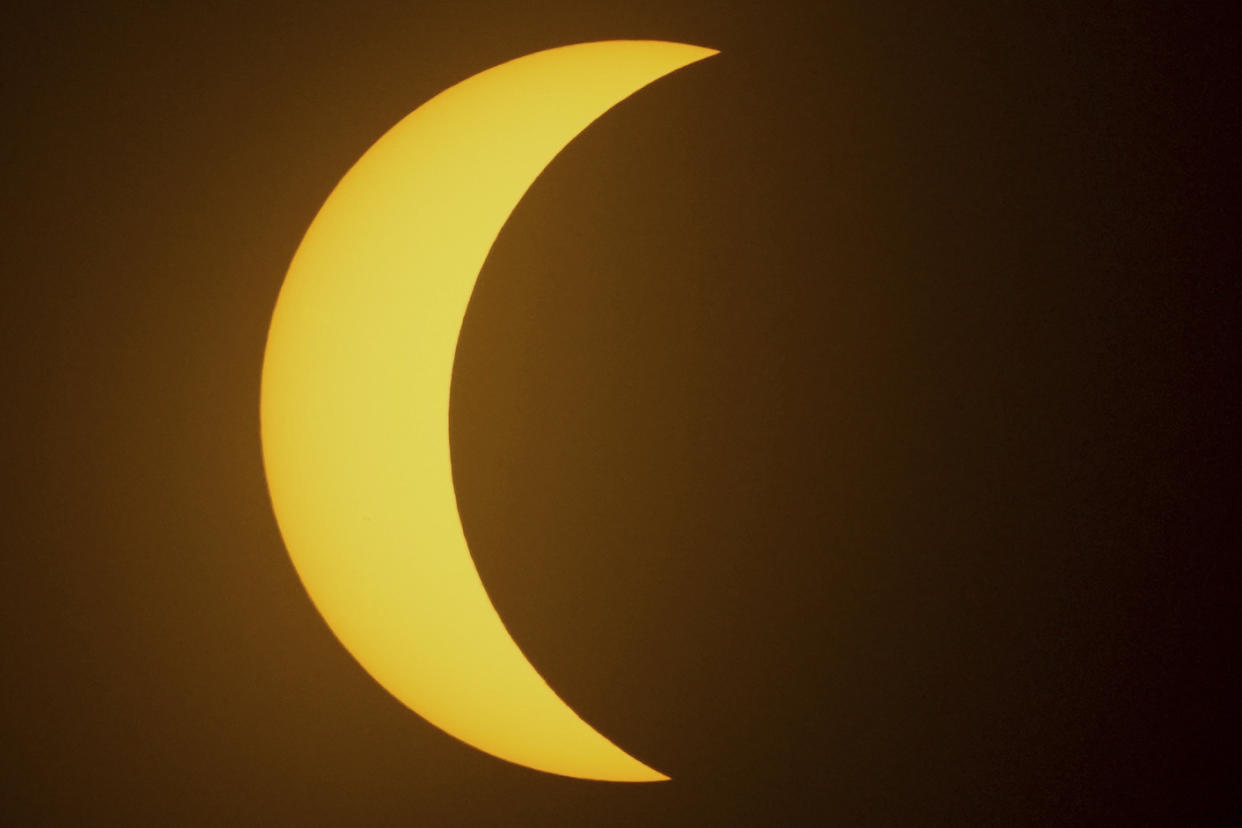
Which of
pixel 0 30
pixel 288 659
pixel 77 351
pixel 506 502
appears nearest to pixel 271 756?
pixel 288 659

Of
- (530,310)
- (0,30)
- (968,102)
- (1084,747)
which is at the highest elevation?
(968,102)

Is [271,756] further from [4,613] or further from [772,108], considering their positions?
[772,108]

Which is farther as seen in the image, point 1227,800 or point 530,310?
point 1227,800

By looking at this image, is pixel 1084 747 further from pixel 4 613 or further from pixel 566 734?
pixel 4 613

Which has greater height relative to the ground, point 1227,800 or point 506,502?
point 506,502

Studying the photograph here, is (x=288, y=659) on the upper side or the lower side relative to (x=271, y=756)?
upper

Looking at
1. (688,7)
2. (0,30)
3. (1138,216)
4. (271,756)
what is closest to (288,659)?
(271,756)
